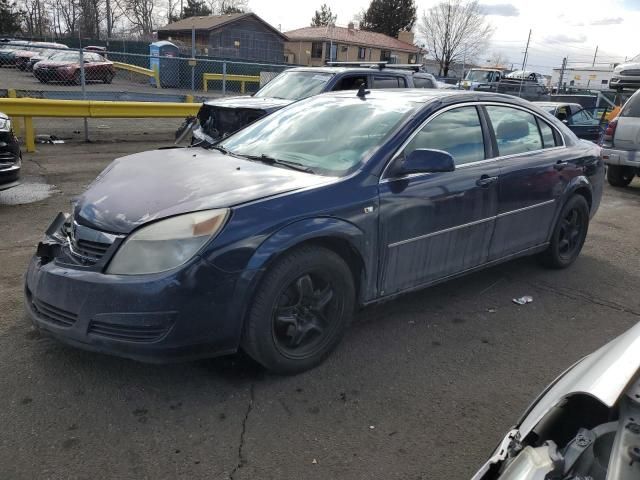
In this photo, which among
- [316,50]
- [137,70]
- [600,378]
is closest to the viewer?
[600,378]

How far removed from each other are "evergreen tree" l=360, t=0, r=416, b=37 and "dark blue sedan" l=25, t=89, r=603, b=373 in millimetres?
61569

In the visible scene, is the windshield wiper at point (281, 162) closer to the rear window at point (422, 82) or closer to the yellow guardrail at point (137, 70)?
the rear window at point (422, 82)

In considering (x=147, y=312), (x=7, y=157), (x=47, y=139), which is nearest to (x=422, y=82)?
(x=7, y=157)

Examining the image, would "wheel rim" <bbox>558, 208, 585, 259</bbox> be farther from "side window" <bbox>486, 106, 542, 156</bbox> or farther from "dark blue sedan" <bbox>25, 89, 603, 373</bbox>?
"side window" <bbox>486, 106, 542, 156</bbox>

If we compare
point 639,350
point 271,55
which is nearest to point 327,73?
point 639,350

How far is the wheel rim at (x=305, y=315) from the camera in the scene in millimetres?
3090

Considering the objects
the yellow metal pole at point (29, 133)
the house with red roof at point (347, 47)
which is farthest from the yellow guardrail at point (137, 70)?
the house with red roof at point (347, 47)

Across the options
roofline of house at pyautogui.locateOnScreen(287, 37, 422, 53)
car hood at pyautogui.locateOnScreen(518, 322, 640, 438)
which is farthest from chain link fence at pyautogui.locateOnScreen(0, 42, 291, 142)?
roofline of house at pyautogui.locateOnScreen(287, 37, 422, 53)

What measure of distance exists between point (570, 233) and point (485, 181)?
1.71 m

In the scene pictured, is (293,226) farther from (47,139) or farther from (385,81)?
(47,139)

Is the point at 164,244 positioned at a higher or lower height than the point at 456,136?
lower

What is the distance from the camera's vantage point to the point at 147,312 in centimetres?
268

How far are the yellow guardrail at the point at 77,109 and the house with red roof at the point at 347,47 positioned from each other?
40.6 metres

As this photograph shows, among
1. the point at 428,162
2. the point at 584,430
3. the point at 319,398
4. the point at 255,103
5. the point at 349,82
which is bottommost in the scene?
the point at 319,398
